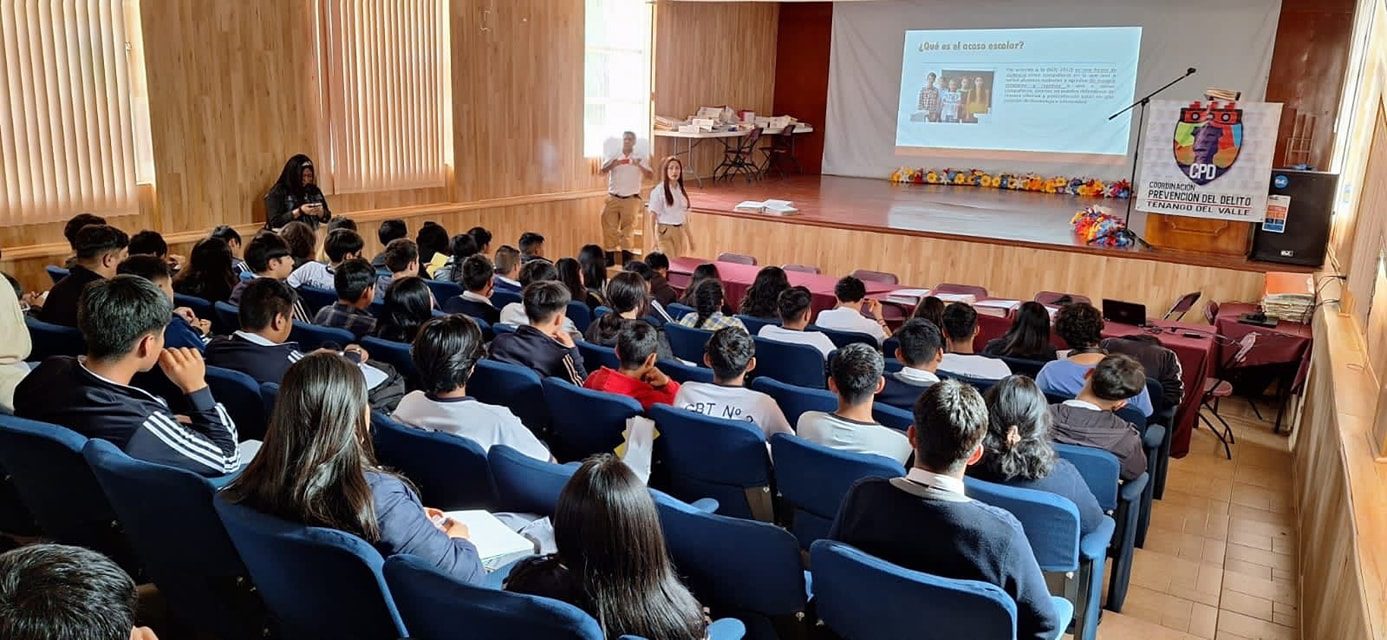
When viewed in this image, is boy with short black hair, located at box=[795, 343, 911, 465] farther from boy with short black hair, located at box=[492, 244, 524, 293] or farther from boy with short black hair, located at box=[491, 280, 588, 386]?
boy with short black hair, located at box=[492, 244, 524, 293]

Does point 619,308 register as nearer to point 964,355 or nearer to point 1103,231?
point 964,355

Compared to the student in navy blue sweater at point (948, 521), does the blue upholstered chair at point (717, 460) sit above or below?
below

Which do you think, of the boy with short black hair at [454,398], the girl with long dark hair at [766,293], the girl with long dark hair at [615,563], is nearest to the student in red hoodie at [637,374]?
the boy with short black hair at [454,398]

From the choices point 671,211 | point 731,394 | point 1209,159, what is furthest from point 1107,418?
point 671,211

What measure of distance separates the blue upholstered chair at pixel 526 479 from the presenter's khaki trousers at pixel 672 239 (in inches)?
311

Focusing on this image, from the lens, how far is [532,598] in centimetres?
177

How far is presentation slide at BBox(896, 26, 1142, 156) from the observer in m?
13.4

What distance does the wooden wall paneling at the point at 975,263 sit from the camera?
821cm

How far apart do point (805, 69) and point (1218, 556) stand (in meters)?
13.2

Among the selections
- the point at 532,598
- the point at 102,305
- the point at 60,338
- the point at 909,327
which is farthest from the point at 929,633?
the point at 60,338

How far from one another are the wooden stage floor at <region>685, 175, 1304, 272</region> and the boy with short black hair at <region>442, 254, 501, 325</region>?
5229mm

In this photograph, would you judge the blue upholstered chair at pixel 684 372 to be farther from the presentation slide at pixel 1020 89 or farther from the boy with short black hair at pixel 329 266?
the presentation slide at pixel 1020 89

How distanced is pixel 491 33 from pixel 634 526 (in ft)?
29.9

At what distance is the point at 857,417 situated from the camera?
3324 millimetres
